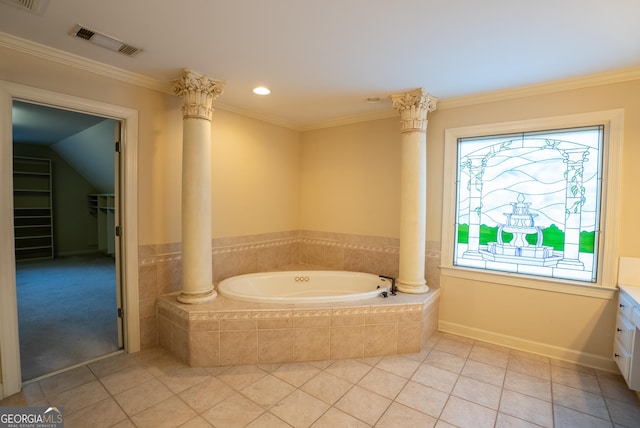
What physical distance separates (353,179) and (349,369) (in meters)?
2.20

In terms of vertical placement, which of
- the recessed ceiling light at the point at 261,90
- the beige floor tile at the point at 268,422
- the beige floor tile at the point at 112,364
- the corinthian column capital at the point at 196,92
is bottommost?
the beige floor tile at the point at 268,422

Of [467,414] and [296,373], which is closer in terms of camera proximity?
[467,414]

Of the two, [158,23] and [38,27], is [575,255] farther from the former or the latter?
[38,27]

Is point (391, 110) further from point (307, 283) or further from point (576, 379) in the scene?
point (576, 379)

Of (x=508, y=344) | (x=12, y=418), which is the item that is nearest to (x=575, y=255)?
(x=508, y=344)

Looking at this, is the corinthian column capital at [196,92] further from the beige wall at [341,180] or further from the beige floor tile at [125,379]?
the beige floor tile at [125,379]

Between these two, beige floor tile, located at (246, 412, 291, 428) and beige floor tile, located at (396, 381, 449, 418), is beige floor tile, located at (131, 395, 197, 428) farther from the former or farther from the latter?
beige floor tile, located at (396, 381, 449, 418)

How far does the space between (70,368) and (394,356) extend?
2.66 metres

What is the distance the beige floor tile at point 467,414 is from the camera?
1.89m

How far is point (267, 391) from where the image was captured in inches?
85.9

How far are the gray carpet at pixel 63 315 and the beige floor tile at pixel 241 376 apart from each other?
1.18 meters

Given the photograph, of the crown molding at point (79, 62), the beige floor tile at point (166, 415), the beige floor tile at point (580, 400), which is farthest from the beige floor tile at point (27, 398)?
the beige floor tile at point (580, 400)

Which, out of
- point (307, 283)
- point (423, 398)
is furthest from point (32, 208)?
point (423, 398)

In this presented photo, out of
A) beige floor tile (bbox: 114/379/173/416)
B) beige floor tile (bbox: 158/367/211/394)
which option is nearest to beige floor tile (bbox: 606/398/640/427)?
beige floor tile (bbox: 158/367/211/394)
